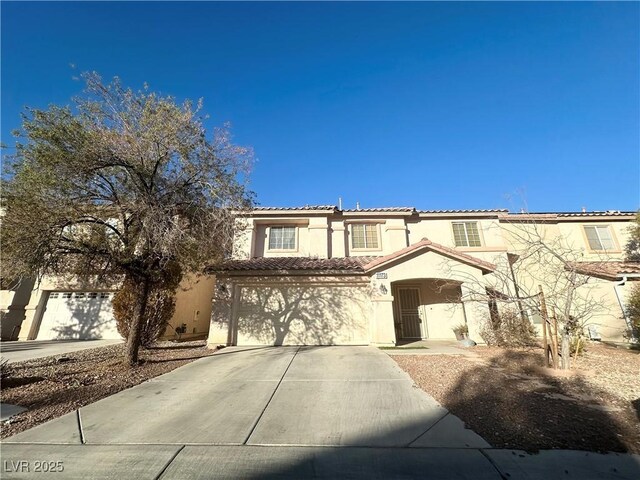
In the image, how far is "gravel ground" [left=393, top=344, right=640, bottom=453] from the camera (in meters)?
3.57

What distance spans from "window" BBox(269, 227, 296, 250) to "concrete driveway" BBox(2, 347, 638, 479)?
9.16m

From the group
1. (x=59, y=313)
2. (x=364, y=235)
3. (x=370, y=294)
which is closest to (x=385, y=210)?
(x=364, y=235)

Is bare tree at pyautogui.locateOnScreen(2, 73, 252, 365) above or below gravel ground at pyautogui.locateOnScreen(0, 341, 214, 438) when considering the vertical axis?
above

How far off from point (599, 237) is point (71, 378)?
23673 millimetres

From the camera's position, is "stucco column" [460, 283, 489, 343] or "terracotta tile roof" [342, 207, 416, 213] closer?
"stucco column" [460, 283, 489, 343]

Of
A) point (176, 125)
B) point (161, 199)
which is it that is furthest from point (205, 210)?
point (176, 125)

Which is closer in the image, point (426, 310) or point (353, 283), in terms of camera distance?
point (353, 283)

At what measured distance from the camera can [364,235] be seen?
15391 millimetres

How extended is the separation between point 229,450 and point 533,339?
12246 mm

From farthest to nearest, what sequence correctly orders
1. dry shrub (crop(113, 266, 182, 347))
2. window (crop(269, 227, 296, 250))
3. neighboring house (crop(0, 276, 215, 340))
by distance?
window (crop(269, 227, 296, 250)) → neighboring house (crop(0, 276, 215, 340)) → dry shrub (crop(113, 266, 182, 347))

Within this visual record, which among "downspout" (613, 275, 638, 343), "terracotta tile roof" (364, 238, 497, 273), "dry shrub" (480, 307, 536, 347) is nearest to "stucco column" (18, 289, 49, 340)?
"terracotta tile roof" (364, 238, 497, 273)

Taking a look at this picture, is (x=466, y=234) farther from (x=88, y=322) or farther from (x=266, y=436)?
(x=88, y=322)

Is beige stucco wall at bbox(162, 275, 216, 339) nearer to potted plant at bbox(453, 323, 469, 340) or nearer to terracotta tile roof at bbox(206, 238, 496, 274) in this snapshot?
terracotta tile roof at bbox(206, 238, 496, 274)

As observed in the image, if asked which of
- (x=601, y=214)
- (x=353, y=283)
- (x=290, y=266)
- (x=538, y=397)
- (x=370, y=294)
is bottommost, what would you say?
(x=538, y=397)
